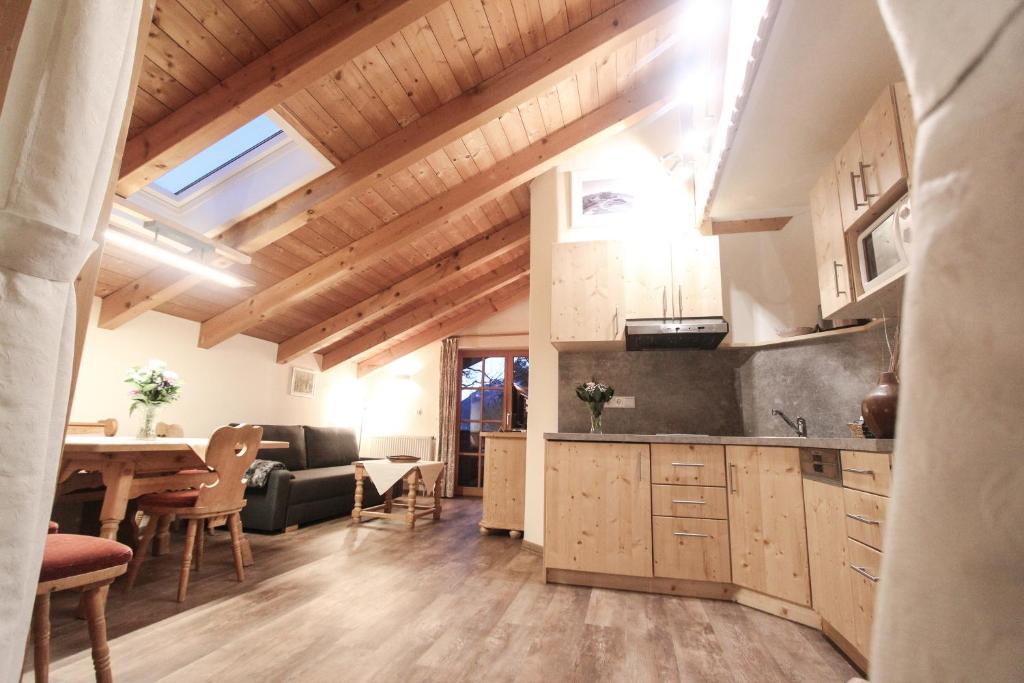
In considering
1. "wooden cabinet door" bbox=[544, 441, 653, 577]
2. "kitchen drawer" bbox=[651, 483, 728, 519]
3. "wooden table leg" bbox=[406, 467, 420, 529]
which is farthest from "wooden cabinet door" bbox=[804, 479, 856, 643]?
"wooden table leg" bbox=[406, 467, 420, 529]

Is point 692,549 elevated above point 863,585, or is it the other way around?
point 863,585

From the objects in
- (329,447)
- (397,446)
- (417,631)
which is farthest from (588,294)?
(397,446)

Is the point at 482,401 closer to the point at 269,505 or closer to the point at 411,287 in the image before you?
the point at 411,287

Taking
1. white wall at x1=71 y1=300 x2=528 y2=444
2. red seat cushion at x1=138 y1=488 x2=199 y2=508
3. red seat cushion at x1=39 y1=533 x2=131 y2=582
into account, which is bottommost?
red seat cushion at x1=138 y1=488 x2=199 y2=508

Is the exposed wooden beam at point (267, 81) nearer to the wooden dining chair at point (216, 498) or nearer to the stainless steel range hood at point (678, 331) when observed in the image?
the wooden dining chair at point (216, 498)

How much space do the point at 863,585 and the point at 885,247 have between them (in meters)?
1.35

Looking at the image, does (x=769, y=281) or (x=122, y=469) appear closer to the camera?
(x=122, y=469)

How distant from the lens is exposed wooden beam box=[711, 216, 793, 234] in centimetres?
295

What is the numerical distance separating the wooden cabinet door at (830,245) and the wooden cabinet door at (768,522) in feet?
2.75

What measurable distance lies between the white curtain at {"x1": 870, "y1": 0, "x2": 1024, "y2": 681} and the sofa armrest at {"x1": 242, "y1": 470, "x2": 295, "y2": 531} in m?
4.45

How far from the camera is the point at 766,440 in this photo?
8.20 ft

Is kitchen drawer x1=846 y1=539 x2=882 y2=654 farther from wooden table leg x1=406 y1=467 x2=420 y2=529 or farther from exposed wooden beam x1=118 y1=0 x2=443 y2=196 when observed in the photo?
wooden table leg x1=406 y1=467 x2=420 y2=529

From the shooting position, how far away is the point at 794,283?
9.92 feet

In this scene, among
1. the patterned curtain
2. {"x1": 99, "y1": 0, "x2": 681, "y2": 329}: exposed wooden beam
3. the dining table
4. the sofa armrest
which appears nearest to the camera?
the dining table
